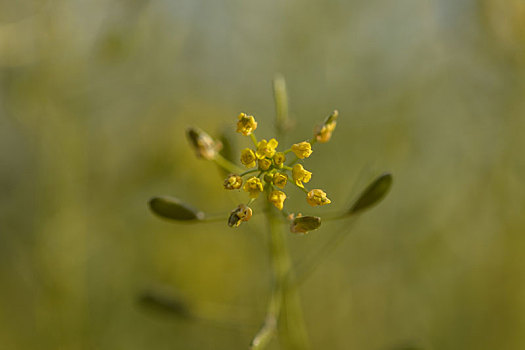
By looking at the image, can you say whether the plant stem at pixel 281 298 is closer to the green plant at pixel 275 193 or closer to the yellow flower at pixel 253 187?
the green plant at pixel 275 193

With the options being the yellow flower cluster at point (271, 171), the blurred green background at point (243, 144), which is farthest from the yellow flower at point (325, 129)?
the blurred green background at point (243, 144)

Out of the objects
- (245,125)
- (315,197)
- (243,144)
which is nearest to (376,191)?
(315,197)

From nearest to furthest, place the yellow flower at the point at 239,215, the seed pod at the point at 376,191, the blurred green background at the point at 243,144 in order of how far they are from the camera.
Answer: the yellow flower at the point at 239,215, the seed pod at the point at 376,191, the blurred green background at the point at 243,144

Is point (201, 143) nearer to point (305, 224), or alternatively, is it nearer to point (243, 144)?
point (305, 224)

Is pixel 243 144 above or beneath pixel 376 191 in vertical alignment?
above

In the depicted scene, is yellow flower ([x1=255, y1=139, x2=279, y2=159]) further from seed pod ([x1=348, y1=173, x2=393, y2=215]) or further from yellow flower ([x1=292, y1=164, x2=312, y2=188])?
seed pod ([x1=348, y1=173, x2=393, y2=215])

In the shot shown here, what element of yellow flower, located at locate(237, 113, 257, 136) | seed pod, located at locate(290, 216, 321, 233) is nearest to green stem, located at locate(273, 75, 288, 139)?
yellow flower, located at locate(237, 113, 257, 136)

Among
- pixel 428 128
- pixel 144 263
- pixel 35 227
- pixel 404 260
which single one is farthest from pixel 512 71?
pixel 35 227
